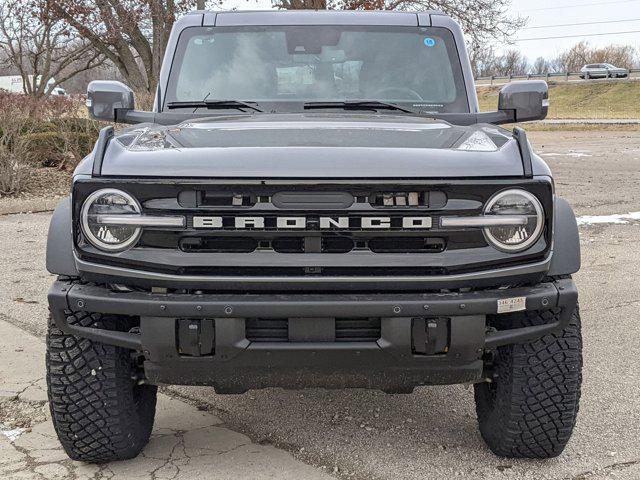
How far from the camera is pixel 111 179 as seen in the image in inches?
106

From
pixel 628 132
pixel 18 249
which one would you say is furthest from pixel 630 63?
pixel 18 249

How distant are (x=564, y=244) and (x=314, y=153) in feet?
3.20

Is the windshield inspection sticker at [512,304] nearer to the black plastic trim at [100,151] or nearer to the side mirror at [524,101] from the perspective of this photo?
the black plastic trim at [100,151]

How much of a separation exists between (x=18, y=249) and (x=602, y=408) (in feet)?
19.6

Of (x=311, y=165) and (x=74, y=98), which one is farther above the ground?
(x=311, y=165)

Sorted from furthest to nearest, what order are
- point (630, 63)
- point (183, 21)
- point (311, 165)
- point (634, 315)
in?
point (630, 63) → point (634, 315) → point (183, 21) → point (311, 165)

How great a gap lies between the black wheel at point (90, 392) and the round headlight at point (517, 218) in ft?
4.44

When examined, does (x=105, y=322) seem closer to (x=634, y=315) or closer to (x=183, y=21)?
(x=183, y=21)

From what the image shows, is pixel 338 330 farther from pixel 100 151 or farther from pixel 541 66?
pixel 541 66

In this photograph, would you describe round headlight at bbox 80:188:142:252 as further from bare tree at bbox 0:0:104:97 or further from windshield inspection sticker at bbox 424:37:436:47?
bare tree at bbox 0:0:104:97

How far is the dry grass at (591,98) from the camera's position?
4494cm

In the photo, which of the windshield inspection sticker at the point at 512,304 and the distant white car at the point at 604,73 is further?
the distant white car at the point at 604,73

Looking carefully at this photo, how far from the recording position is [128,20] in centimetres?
1620

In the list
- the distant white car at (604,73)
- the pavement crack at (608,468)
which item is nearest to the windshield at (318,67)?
the pavement crack at (608,468)
